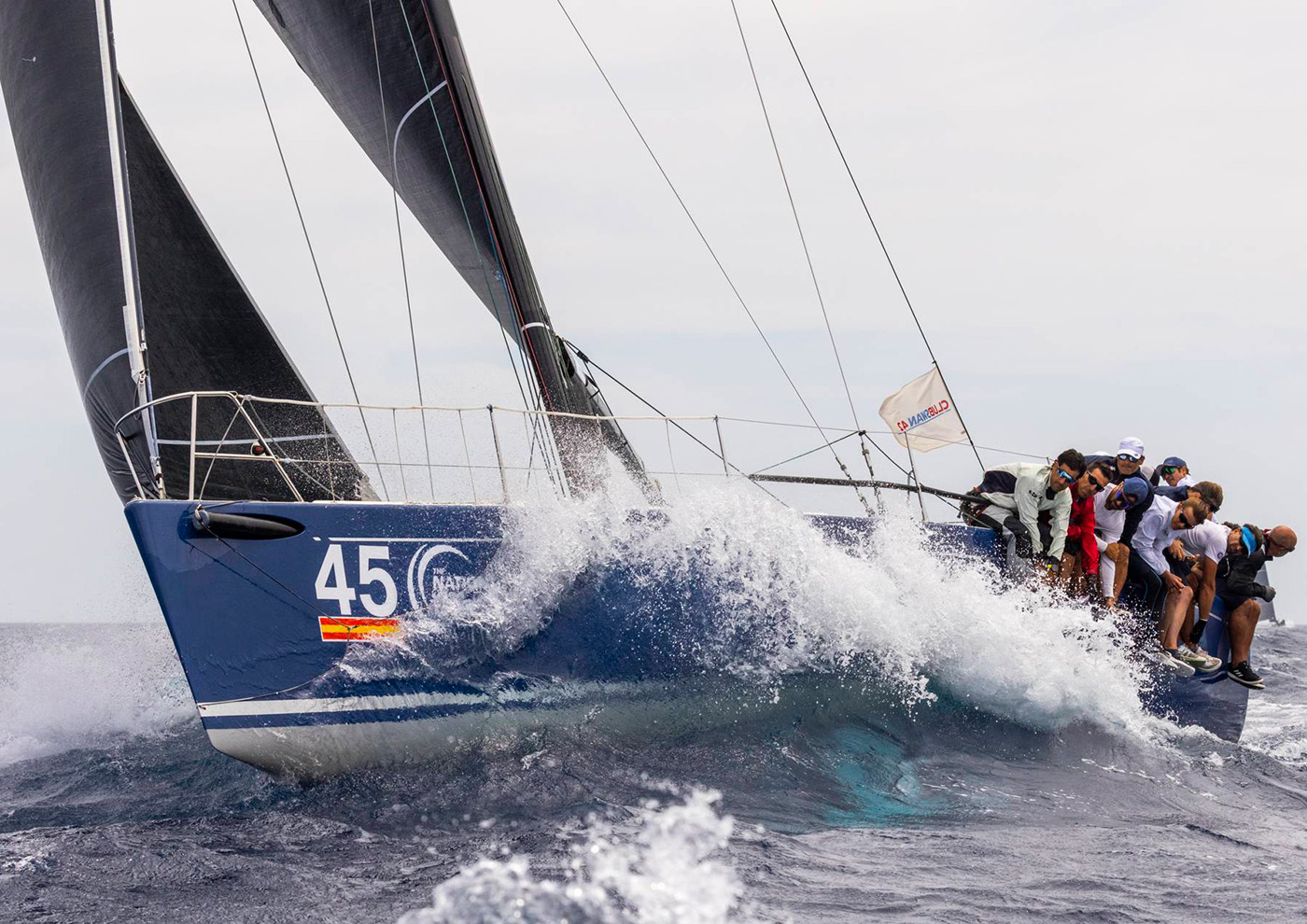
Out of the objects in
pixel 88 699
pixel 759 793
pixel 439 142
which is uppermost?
pixel 439 142

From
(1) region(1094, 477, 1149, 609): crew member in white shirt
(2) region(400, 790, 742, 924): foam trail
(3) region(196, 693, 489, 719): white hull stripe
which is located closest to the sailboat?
(3) region(196, 693, 489, 719): white hull stripe

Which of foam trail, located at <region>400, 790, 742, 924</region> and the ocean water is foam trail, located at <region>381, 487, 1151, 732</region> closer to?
the ocean water

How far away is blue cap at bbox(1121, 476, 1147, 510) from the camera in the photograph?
664cm

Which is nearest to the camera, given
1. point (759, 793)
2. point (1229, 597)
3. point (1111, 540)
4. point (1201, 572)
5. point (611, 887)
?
point (611, 887)

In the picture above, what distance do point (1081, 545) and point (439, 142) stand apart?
452 cm

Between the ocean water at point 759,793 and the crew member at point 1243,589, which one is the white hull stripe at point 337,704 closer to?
the ocean water at point 759,793

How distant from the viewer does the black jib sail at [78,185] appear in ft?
19.2

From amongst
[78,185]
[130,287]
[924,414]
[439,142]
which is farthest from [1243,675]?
[78,185]

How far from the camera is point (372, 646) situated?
486cm

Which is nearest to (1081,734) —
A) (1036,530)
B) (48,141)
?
(1036,530)

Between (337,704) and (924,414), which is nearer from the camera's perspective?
(337,704)

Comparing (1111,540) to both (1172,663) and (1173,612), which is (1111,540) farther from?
(1172,663)

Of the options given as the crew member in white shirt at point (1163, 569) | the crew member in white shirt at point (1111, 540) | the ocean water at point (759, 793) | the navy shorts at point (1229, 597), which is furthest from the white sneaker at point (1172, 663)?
the navy shorts at point (1229, 597)

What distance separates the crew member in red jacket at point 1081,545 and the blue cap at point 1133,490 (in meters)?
0.12
